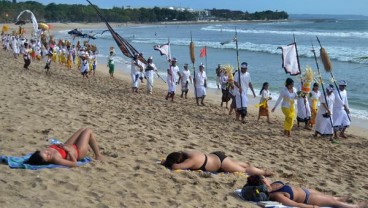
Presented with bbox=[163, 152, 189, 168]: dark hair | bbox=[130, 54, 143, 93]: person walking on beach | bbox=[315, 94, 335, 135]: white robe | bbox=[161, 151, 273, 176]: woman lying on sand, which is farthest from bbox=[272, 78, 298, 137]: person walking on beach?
bbox=[130, 54, 143, 93]: person walking on beach

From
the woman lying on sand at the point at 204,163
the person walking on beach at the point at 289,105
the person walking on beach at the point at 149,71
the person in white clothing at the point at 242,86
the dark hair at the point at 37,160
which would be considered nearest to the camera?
the dark hair at the point at 37,160

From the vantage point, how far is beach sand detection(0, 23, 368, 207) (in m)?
4.98

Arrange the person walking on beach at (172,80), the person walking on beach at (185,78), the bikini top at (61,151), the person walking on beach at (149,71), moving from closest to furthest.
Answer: the bikini top at (61,151) < the person walking on beach at (172,80) < the person walking on beach at (185,78) < the person walking on beach at (149,71)

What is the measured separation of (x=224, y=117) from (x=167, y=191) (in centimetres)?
707

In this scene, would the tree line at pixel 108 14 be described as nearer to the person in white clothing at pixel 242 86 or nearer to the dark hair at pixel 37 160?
the person in white clothing at pixel 242 86

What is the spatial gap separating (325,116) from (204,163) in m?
5.09

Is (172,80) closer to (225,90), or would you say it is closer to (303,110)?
(225,90)

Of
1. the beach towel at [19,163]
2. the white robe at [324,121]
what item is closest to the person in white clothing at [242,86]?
the white robe at [324,121]

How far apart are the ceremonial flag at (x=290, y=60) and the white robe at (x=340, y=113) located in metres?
1.27

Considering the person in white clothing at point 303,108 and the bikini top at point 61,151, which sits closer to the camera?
the bikini top at point 61,151

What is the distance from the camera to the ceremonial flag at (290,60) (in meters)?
11.5

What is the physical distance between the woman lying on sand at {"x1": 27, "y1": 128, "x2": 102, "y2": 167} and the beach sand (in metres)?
0.20

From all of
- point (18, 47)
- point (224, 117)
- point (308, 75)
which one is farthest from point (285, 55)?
point (18, 47)

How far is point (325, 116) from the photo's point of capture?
10367 millimetres
